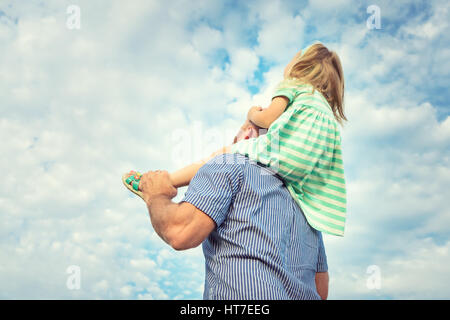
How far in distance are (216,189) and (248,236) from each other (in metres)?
0.19

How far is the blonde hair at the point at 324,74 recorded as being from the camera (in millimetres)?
1957

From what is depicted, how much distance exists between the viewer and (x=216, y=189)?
1198 millimetres

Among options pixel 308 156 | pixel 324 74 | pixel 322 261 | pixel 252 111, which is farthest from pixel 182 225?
pixel 324 74

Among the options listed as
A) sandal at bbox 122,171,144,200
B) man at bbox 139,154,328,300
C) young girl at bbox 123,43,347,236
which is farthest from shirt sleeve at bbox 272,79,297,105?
sandal at bbox 122,171,144,200

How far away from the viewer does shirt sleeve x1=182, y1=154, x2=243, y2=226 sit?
1161 mm

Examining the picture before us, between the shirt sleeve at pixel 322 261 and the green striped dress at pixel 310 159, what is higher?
the green striped dress at pixel 310 159

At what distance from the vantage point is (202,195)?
3.84 feet

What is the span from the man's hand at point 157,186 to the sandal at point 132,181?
338 mm

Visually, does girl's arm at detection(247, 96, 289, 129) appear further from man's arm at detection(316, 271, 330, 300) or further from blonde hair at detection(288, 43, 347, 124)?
man's arm at detection(316, 271, 330, 300)

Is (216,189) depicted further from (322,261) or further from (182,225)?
(322,261)

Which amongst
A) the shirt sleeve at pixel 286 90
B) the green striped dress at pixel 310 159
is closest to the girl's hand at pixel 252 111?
the shirt sleeve at pixel 286 90

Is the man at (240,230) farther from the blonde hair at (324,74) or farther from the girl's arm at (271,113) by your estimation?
the blonde hair at (324,74)
